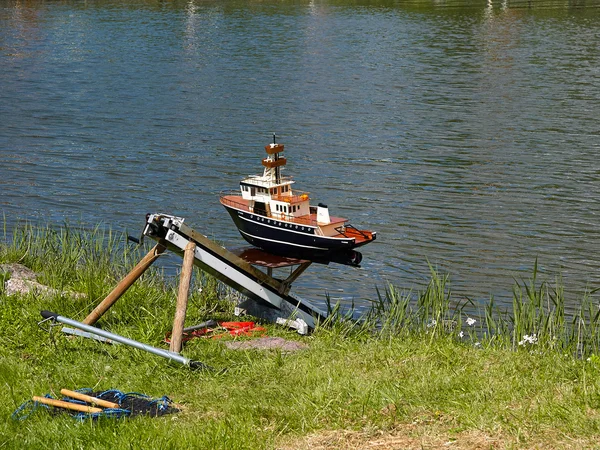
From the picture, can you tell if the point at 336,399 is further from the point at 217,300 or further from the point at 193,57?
the point at 193,57

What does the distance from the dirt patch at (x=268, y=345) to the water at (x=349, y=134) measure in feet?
14.0

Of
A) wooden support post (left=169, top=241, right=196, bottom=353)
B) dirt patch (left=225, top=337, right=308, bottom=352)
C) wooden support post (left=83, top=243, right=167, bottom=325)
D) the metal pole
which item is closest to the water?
dirt patch (left=225, top=337, right=308, bottom=352)

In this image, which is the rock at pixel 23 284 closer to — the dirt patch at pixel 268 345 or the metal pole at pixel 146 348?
the metal pole at pixel 146 348

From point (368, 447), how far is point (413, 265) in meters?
9.27

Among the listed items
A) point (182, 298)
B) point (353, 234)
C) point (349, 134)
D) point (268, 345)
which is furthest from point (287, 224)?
point (349, 134)

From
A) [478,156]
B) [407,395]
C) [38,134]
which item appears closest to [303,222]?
[407,395]

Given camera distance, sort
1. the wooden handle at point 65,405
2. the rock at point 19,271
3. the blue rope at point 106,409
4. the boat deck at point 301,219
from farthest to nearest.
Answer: the rock at point 19,271
the boat deck at point 301,219
the wooden handle at point 65,405
the blue rope at point 106,409

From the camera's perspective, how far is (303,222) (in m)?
10.7

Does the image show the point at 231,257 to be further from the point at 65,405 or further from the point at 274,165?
the point at 65,405

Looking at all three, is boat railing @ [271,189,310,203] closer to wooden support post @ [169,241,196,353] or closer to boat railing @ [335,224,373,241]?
boat railing @ [335,224,373,241]

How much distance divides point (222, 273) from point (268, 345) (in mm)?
A: 851

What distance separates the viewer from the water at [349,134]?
17.7 meters

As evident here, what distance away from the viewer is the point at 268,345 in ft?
33.0

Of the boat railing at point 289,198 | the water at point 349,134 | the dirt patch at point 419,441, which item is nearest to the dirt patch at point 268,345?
the boat railing at point 289,198
